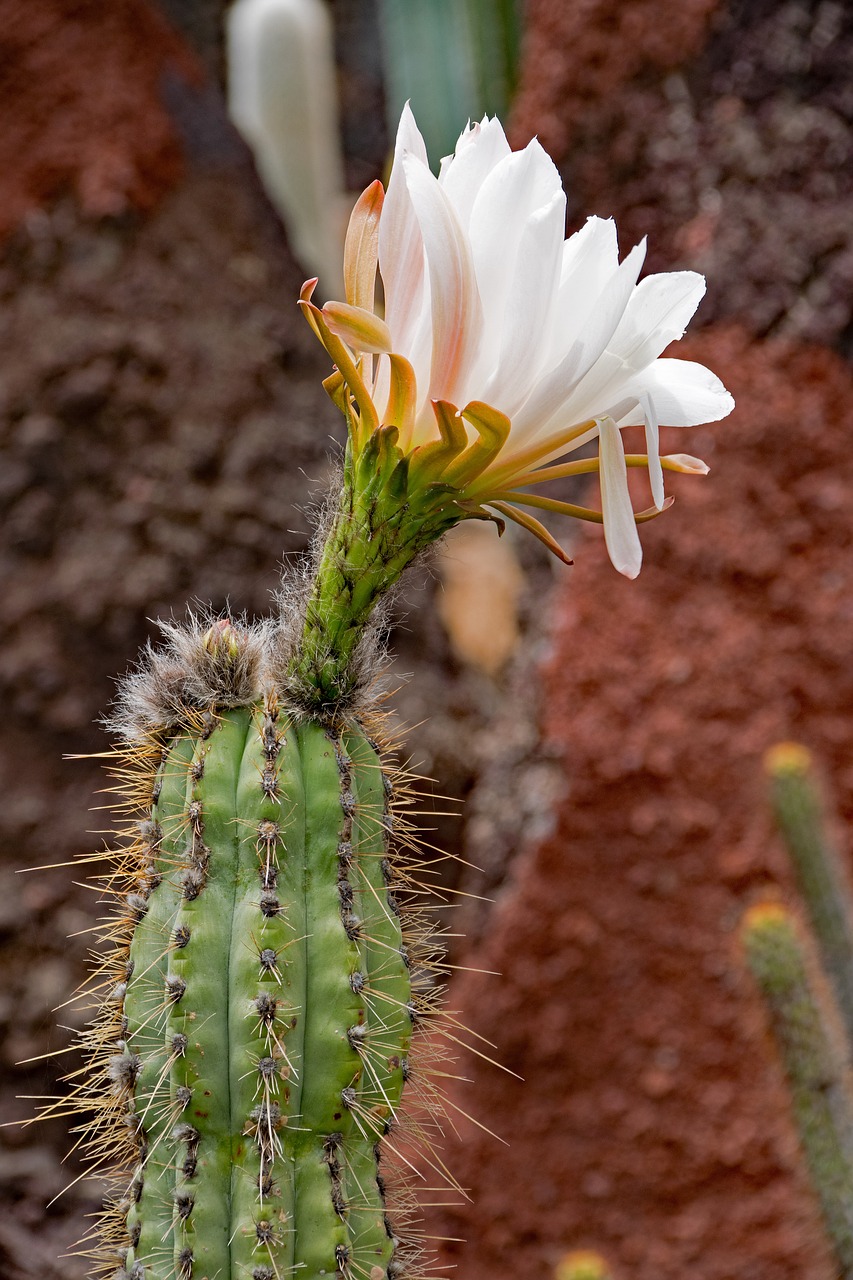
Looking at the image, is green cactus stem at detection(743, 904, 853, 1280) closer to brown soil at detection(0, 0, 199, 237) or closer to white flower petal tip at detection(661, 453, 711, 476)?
white flower petal tip at detection(661, 453, 711, 476)

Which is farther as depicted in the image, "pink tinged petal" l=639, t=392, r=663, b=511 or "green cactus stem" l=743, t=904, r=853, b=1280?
"green cactus stem" l=743, t=904, r=853, b=1280

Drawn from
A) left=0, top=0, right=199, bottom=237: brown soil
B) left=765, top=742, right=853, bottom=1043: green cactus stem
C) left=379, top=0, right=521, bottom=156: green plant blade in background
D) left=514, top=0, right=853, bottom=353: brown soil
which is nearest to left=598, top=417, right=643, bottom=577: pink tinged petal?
left=765, top=742, right=853, bottom=1043: green cactus stem

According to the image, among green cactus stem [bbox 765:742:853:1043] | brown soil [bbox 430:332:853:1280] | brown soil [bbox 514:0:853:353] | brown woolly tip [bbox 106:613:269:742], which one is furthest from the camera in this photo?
brown soil [bbox 514:0:853:353]

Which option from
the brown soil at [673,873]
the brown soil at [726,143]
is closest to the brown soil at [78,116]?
the brown soil at [726,143]

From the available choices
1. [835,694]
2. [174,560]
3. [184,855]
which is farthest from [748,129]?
[184,855]

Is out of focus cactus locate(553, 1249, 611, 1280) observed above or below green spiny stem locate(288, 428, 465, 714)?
below

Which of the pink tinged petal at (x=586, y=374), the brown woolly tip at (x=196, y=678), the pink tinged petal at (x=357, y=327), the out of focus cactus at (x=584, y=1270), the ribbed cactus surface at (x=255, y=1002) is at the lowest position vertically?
the out of focus cactus at (x=584, y=1270)

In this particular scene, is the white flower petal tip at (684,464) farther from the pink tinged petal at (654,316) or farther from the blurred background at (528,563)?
the blurred background at (528,563)
